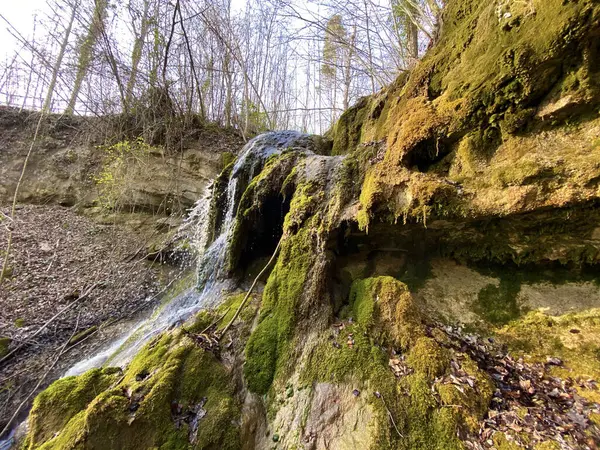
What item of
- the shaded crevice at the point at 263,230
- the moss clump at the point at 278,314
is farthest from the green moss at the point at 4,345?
the moss clump at the point at 278,314

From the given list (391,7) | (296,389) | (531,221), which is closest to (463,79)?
(531,221)

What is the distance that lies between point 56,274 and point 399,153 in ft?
27.7

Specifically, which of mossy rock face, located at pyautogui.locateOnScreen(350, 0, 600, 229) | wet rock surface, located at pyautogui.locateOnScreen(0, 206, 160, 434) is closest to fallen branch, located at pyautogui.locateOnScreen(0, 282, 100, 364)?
wet rock surface, located at pyautogui.locateOnScreen(0, 206, 160, 434)

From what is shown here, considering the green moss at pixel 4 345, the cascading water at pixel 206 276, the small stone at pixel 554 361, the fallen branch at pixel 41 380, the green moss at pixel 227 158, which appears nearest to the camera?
the small stone at pixel 554 361

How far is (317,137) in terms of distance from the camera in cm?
779

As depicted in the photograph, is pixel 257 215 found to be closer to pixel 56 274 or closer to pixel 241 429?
pixel 241 429

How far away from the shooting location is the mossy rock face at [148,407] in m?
2.32

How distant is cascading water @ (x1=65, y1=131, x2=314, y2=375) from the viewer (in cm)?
462

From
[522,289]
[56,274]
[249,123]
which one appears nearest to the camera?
[522,289]

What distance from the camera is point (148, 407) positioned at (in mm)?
2514

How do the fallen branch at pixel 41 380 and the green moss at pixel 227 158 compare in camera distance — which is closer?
the fallen branch at pixel 41 380

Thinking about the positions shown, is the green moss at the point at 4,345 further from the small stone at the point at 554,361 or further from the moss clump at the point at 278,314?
the small stone at the point at 554,361

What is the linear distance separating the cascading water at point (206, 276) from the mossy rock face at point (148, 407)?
131 cm

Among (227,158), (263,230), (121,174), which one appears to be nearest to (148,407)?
(263,230)
